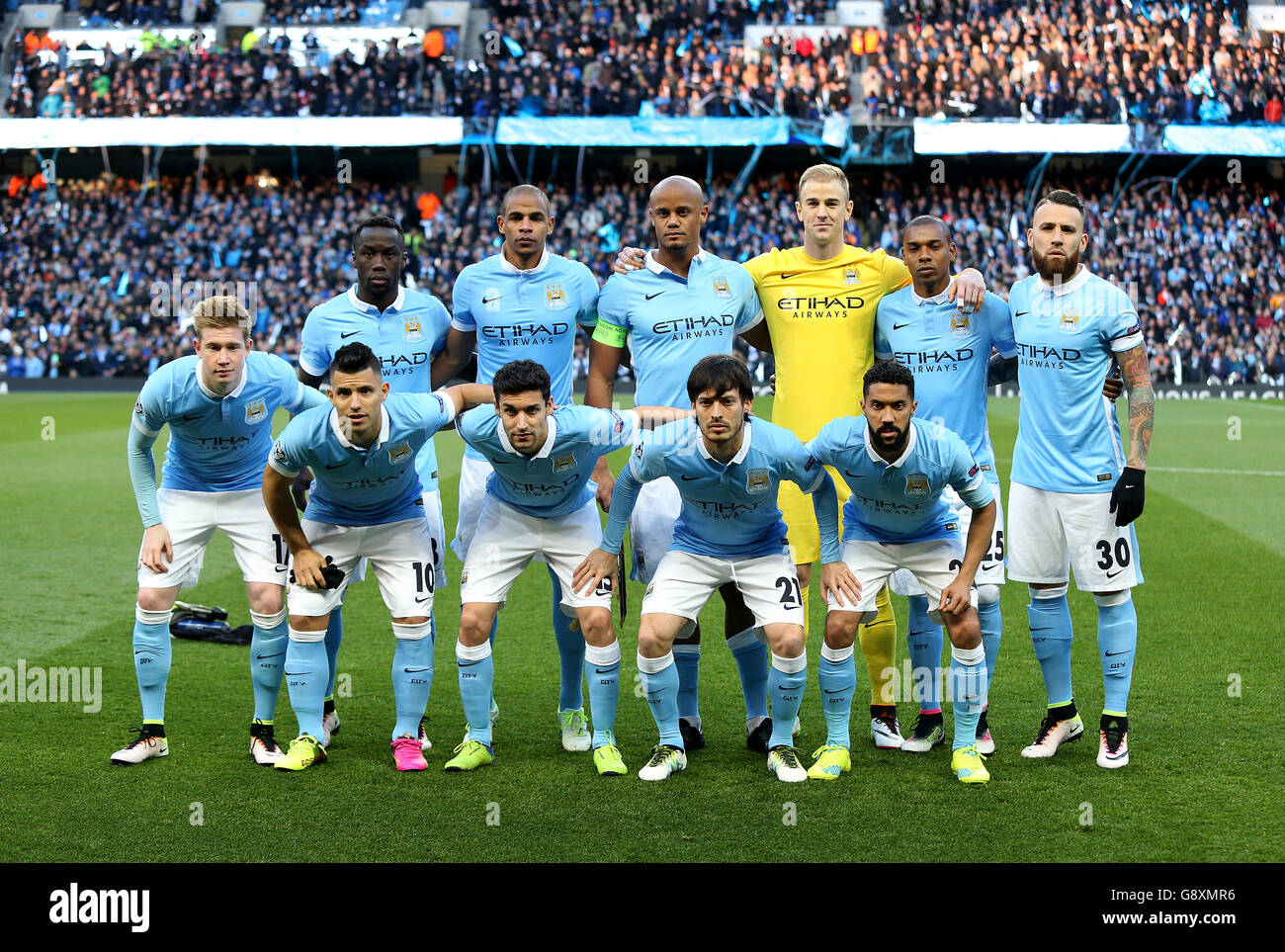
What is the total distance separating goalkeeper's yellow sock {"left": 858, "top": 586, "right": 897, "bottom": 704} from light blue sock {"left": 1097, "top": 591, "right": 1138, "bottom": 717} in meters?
0.93

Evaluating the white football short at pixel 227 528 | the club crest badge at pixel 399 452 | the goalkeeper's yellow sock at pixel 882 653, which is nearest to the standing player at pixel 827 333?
the goalkeeper's yellow sock at pixel 882 653

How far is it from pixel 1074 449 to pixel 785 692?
1669 millimetres

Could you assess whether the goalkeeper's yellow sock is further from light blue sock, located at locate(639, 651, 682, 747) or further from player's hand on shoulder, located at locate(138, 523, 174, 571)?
player's hand on shoulder, located at locate(138, 523, 174, 571)

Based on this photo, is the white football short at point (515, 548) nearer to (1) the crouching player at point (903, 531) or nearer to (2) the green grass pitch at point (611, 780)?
(2) the green grass pitch at point (611, 780)

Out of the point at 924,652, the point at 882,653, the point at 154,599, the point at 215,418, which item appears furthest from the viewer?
the point at 924,652

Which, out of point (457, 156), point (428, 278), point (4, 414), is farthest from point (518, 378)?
point (457, 156)

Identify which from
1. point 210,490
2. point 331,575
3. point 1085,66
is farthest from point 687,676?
point 1085,66

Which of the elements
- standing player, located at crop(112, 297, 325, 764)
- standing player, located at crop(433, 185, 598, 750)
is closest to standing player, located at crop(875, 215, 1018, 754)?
standing player, located at crop(433, 185, 598, 750)

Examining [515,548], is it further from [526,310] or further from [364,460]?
[526,310]

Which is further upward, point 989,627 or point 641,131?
point 641,131

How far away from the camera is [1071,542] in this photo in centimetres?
599

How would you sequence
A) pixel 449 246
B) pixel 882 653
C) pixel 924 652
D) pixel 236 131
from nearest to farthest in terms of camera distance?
pixel 882 653, pixel 924 652, pixel 449 246, pixel 236 131

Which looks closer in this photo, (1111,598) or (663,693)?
(663,693)

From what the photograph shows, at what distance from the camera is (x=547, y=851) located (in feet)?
15.5
